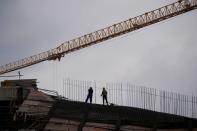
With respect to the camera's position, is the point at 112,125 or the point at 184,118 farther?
the point at 112,125

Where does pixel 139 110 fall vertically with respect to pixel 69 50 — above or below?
below

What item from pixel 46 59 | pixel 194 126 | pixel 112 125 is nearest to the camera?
pixel 194 126

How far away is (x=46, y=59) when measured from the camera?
8588 centimetres

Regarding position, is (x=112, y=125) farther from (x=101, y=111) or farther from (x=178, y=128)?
(x=178, y=128)

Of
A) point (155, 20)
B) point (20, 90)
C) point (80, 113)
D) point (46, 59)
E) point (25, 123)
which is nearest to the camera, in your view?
point (80, 113)

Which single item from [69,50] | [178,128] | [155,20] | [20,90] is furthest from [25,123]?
[69,50]

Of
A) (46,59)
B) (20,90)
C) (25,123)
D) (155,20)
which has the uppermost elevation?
(155,20)

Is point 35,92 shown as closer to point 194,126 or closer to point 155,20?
point 194,126

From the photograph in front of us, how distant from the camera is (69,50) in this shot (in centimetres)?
8112

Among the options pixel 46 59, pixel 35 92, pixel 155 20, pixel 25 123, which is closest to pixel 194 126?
pixel 25 123

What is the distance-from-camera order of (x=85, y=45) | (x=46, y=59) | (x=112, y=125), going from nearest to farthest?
1. (x=112, y=125)
2. (x=85, y=45)
3. (x=46, y=59)

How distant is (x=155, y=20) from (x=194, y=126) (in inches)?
2019

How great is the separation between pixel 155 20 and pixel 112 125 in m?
49.0

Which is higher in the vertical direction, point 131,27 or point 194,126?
point 131,27
